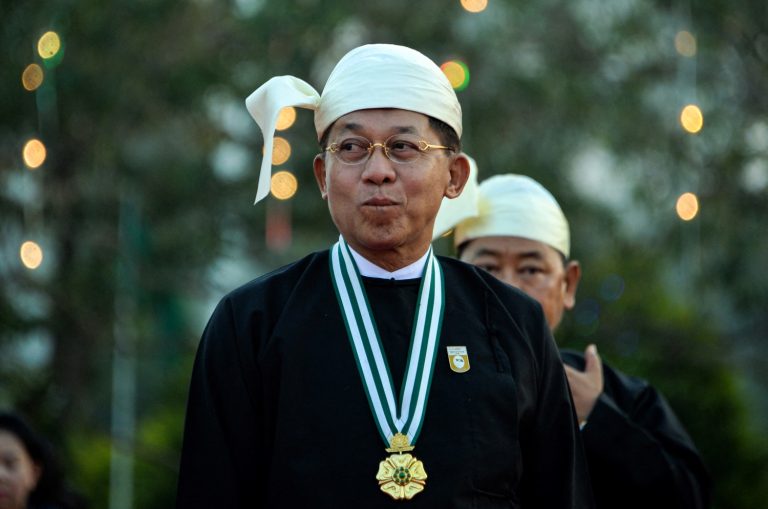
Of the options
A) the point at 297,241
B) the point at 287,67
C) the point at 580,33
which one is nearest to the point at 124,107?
the point at 287,67

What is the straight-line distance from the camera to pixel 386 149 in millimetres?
3430

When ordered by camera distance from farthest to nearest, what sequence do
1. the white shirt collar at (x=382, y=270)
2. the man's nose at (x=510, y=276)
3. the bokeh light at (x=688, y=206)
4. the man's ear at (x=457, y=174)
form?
1. the bokeh light at (x=688, y=206)
2. the man's nose at (x=510, y=276)
3. the man's ear at (x=457, y=174)
4. the white shirt collar at (x=382, y=270)

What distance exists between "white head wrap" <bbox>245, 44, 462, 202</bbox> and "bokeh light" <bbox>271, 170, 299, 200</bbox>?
8.88m

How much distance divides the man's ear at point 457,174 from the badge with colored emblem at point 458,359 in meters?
0.46

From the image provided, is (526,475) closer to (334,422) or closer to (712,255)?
(334,422)

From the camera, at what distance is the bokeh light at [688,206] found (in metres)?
11.6

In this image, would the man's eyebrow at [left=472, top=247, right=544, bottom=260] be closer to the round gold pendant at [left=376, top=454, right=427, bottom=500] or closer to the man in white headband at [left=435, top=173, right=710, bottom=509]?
the man in white headband at [left=435, top=173, right=710, bottom=509]

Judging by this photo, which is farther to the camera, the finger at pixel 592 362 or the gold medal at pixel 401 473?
the finger at pixel 592 362

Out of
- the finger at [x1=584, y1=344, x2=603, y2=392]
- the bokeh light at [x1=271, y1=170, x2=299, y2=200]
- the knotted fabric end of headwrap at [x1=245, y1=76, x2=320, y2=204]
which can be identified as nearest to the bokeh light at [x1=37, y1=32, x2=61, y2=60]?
the bokeh light at [x1=271, y1=170, x2=299, y2=200]

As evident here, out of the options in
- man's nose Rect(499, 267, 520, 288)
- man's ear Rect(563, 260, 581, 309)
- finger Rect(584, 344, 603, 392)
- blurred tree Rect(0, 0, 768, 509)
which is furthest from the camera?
blurred tree Rect(0, 0, 768, 509)

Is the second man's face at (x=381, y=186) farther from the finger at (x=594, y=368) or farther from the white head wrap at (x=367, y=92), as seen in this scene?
the finger at (x=594, y=368)

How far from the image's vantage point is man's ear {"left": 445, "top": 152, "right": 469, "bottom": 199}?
3.66 m

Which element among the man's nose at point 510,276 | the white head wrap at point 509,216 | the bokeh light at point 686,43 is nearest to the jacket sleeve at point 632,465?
the man's nose at point 510,276

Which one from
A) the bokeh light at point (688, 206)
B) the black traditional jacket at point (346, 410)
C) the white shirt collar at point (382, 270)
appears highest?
the bokeh light at point (688, 206)
